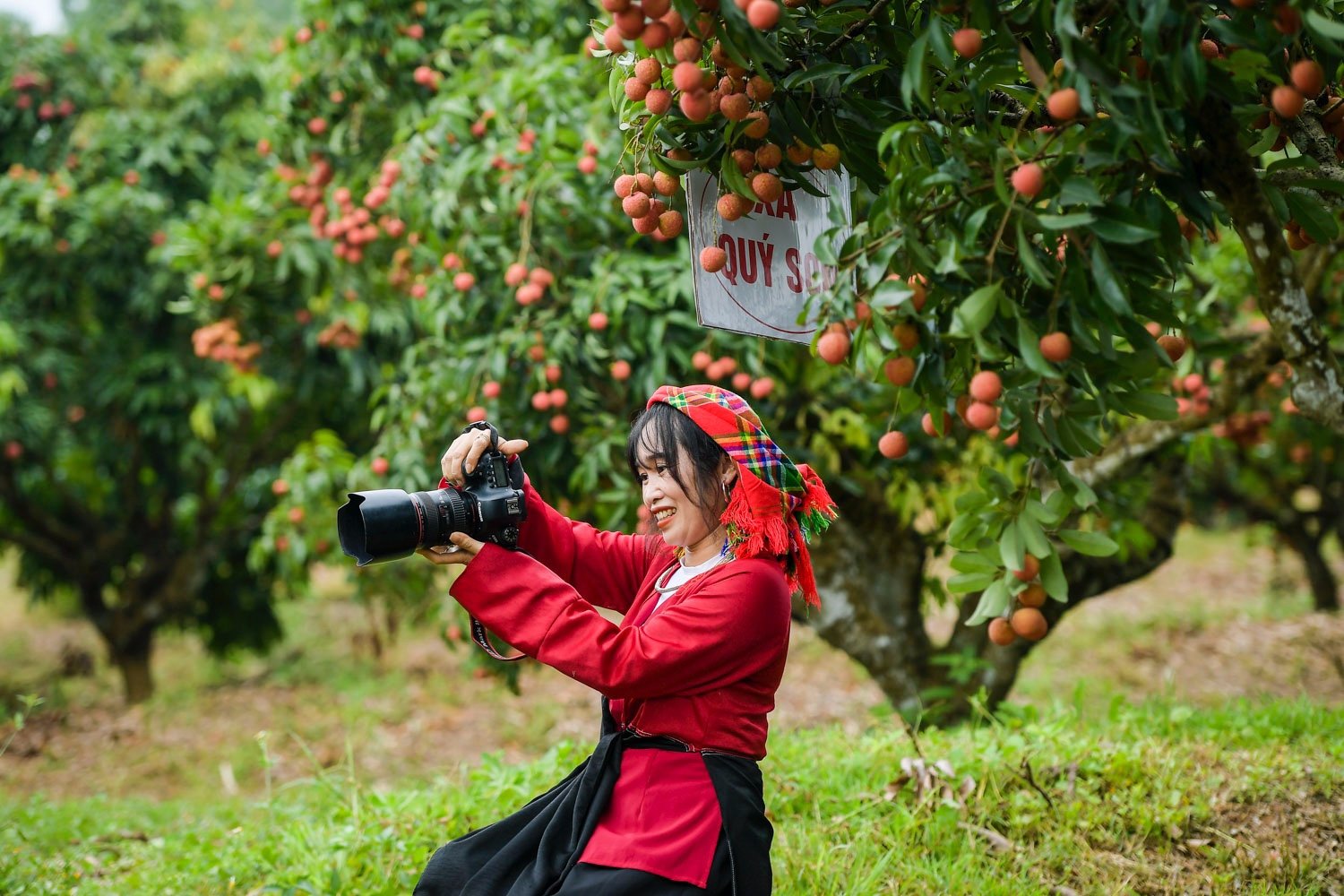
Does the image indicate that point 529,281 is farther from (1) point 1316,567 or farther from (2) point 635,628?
(1) point 1316,567

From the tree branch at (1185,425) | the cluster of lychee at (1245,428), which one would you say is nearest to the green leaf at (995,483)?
the tree branch at (1185,425)

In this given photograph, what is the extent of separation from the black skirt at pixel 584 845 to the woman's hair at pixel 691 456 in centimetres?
41

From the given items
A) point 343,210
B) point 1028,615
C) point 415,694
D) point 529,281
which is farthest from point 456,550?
point 415,694

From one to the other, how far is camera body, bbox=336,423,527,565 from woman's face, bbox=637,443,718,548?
222mm

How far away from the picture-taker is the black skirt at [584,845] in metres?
1.82

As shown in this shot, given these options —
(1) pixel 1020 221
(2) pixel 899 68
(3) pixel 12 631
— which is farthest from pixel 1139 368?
(3) pixel 12 631

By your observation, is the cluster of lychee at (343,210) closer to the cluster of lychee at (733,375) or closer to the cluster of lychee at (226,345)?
the cluster of lychee at (226,345)

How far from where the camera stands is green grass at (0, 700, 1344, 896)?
2.64 metres

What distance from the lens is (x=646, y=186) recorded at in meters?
2.02

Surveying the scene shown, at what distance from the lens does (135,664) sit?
7.73m

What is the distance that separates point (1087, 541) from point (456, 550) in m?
1.05

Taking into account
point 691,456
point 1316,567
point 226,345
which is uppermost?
point 226,345

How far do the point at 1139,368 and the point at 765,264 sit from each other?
0.68 metres

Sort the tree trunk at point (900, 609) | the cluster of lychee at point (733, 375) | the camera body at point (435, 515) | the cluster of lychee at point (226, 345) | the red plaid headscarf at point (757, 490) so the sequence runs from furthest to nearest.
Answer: the cluster of lychee at point (226, 345)
the tree trunk at point (900, 609)
the cluster of lychee at point (733, 375)
the red plaid headscarf at point (757, 490)
the camera body at point (435, 515)
